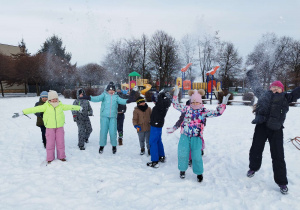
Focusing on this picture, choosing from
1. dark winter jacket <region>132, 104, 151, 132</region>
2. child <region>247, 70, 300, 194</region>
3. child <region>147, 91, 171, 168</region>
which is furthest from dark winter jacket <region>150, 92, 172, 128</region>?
child <region>247, 70, 300, 194</region>

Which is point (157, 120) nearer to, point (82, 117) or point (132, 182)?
point (132, 182)

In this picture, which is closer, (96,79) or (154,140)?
(154,140)

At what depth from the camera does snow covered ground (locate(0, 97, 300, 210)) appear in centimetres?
326

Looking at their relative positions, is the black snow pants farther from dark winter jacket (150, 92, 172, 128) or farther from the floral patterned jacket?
dark winter jacket (150, 92, 172, 128)

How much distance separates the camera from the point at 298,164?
4.80m

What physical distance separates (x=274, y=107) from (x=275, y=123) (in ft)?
0.87

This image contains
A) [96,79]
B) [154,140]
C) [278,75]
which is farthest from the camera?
[96,79]

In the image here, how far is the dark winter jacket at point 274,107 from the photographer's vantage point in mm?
3488

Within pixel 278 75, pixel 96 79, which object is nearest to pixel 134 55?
pixel 96 79

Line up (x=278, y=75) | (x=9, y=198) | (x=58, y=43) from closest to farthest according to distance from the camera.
→ (x=9, y=198) → (x=278, y=75) → (x=58, y=43)

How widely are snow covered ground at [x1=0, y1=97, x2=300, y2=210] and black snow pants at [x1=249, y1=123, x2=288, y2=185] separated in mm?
308

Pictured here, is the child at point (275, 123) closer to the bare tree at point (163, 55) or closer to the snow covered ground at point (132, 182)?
the snow covered ground at point (132, 182)

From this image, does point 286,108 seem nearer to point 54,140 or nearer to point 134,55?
point 54,140

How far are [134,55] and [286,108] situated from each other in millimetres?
40941
